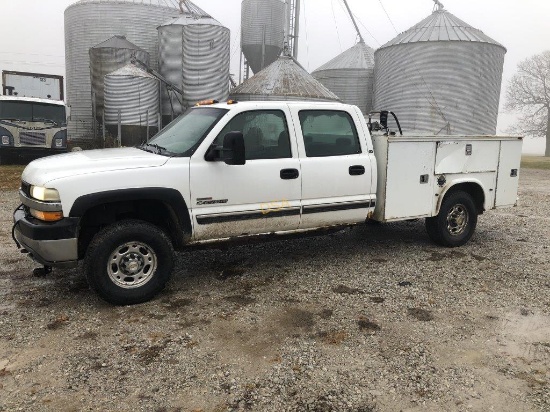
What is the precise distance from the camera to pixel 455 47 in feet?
68.9

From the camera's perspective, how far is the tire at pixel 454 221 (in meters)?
6.41

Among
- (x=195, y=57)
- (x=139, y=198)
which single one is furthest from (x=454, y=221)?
(x=195, y=57)

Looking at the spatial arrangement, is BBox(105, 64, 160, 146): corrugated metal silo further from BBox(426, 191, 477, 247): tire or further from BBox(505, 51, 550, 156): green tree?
BBox(505, 51, 550, 156): green tree

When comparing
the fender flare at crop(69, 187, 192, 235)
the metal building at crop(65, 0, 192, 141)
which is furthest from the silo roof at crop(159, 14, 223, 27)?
the fender flare at crop(69, 187, 192, 235)

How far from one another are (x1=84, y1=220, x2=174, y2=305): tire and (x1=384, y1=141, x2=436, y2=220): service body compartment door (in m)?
2.91

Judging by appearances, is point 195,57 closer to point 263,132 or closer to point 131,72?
point 131,72

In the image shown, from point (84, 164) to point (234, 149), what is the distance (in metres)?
1.43

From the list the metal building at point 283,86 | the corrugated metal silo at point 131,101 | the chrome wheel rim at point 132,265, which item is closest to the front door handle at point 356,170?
the chrome wheel rim at point 132,265

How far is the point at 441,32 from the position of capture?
71.2 ft

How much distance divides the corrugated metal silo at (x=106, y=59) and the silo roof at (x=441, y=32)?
13.6 m

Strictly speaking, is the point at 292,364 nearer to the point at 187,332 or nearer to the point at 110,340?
the point at 187,332

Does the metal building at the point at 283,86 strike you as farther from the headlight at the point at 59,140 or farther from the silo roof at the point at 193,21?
the headlight at the point at 59,140

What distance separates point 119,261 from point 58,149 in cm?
1434

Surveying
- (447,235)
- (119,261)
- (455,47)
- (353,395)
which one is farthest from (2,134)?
(455,47)
